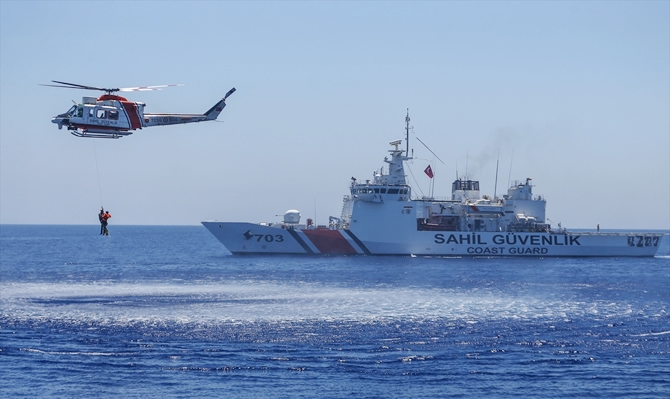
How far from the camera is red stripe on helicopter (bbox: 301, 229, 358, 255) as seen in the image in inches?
2213

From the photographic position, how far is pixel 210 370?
68.4 ft

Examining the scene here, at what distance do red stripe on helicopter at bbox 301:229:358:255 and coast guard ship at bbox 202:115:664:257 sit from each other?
0.23 feet

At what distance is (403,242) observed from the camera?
5662 cm

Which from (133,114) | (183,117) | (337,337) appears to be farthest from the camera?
(183,117)

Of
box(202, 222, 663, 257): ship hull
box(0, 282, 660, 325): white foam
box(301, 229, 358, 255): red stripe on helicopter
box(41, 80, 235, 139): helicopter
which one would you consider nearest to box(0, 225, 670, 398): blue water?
box(0, 282, 660, 325): white foam

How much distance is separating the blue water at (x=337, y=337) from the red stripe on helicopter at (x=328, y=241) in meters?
11.6

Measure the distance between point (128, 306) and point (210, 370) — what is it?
12.4 meters

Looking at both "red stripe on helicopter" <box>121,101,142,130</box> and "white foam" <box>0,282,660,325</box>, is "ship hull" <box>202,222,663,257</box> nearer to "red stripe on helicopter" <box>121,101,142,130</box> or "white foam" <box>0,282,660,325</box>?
"white foam" <box>0,282,660,325</box>

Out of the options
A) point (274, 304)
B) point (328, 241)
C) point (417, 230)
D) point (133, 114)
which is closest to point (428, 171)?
point (417, 230)

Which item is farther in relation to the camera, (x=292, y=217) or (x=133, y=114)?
(x=292, y=217)

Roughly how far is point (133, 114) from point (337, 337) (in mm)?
10912

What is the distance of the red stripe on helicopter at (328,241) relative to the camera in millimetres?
56219

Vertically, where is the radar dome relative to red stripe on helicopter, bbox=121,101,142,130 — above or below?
below

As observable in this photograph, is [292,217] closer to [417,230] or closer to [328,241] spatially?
→ [328,241]
